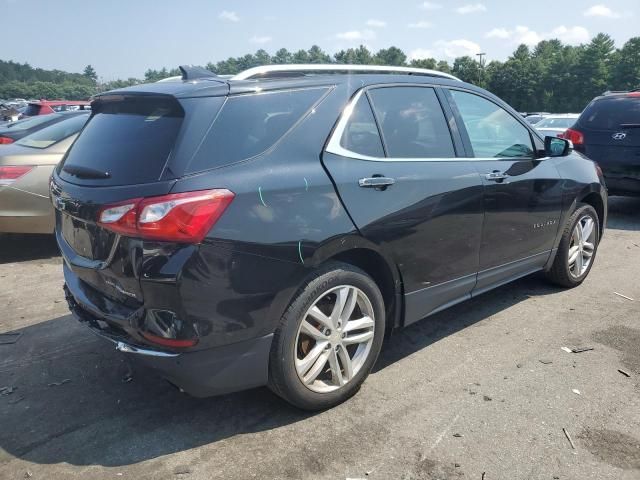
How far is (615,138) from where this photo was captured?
772 centimetres

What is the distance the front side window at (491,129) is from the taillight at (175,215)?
83.1 inches

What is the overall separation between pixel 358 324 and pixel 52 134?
16.0ft

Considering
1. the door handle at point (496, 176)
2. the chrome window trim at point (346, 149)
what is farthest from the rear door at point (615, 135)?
the chrome window trim at point (346, 149)

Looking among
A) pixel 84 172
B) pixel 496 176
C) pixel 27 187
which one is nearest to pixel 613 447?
pixel 496 176

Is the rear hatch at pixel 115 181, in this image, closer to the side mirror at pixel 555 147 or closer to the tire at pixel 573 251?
the side mirror at pixel 555 147

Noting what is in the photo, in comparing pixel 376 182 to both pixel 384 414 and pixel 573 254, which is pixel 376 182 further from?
pixel 573 254

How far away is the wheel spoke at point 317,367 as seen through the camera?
9.36 ft

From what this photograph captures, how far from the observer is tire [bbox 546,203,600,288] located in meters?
4.77

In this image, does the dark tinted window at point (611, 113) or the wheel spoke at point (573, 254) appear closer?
the wheel spoke at point (573, 254)

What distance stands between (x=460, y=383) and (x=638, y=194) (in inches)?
231

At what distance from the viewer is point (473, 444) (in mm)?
2680

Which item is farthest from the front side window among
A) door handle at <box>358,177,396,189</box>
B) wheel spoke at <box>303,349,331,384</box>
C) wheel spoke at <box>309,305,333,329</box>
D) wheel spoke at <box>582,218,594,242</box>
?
wheel spoke at <box>303,349,331,384</box>

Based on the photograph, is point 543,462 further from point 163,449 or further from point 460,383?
point 163,449

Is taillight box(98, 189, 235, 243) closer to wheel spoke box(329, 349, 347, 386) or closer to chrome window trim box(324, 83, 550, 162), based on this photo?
chrome window trim box(324, 83, 550, 162)
